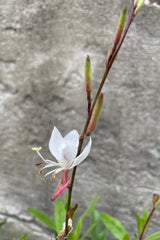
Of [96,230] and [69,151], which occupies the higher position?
[69,151]

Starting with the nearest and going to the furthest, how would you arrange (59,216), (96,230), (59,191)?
(59,191) → (59,216) → (96,230)

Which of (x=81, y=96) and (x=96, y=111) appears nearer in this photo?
(x=96, y=111)

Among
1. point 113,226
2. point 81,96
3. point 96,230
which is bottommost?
point 96,230

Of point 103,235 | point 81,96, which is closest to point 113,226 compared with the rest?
point 103,235

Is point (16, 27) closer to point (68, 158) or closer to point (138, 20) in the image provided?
point (138, 20)

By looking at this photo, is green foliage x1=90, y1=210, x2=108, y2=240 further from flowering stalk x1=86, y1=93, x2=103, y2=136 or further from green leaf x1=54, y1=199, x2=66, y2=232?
flowering stalk x1=86, y1=93, x2=103, y2=136

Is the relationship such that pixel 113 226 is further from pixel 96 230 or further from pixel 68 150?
pixel 68 150

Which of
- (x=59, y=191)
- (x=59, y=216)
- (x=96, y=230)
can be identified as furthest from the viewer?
(x=96, y=230)

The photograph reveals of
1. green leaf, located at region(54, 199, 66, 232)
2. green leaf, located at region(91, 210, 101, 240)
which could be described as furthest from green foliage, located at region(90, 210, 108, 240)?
green leaf, located at region(54, 199, 66, 232)

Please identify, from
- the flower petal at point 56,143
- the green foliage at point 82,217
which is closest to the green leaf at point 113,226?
the green foliage at point 82,217

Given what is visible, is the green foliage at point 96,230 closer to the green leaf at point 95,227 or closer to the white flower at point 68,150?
the green leaf at point 95,227
